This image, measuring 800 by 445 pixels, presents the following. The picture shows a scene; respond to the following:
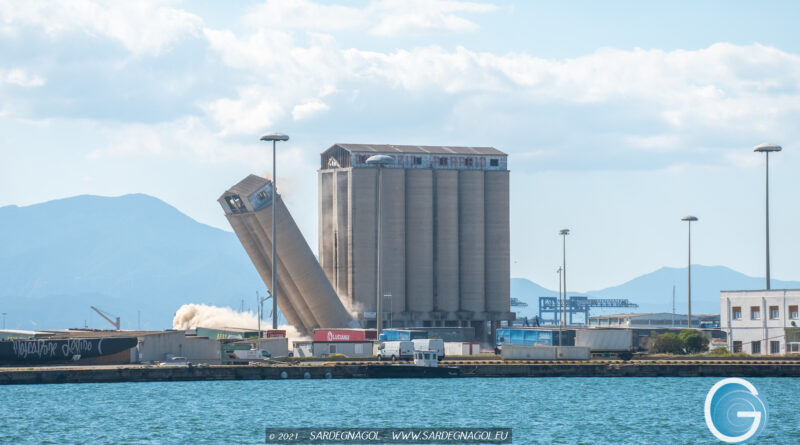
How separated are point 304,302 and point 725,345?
5071 cm

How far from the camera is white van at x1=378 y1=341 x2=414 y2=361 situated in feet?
362

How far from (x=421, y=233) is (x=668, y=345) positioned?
47791 millimetres

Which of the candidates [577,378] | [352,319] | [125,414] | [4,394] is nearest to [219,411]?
[125,414]

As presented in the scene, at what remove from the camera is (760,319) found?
115375 millimetres

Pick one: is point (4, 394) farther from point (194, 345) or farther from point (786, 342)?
point (786, 342)

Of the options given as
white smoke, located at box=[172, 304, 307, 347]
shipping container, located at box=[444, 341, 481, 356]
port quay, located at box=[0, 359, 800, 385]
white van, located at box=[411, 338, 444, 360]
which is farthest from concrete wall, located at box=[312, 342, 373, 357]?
white smoke, located at box=[172, 304, 307, 347]

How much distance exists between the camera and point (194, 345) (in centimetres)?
10681

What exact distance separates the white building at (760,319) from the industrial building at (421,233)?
54887 mm

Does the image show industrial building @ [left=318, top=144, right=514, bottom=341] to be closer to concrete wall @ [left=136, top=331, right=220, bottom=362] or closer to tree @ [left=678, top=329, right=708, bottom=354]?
tree @ [left=678, top=329, right=708, bottom=354]

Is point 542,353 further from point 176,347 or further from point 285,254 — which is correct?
point 285,254

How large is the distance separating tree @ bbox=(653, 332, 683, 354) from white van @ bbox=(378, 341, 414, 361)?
3062 cm

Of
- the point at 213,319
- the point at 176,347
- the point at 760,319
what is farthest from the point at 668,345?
the point at 213,319

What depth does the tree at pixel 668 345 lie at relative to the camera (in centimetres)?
12731

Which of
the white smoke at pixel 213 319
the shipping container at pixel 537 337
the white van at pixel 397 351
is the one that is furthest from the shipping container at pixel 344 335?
the white smoke at pixel 213 319
